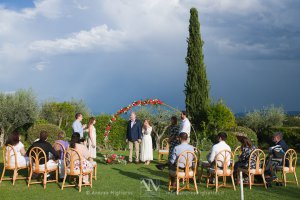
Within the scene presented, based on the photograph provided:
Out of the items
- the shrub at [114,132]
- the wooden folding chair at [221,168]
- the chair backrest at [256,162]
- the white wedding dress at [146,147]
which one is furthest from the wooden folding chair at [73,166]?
the shrub at [114,132]

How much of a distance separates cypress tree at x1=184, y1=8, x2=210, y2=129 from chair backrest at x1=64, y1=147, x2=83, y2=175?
14.9 metres

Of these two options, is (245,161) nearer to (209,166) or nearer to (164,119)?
(209,166)

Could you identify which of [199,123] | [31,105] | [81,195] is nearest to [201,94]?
[199,123]

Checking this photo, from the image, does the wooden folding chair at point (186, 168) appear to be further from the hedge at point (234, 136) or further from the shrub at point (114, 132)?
the shrub at point (114, 132)

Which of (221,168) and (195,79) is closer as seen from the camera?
(221,168)

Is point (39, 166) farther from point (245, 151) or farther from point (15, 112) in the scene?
point (15, 112)

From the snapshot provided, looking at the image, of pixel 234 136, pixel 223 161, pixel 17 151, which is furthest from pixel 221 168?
pixel 234 136

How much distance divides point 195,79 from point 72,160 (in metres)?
16.0

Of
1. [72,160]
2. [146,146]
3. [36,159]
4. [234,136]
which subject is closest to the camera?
[72,160]

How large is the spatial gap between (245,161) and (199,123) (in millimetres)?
13967

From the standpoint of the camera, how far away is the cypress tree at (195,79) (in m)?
23.9

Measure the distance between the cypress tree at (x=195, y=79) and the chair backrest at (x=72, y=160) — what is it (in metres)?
14.9

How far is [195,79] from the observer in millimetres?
24203

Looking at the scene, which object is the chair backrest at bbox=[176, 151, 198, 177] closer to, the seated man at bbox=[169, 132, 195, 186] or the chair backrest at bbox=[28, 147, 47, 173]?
the seated man at bbox=[169, 132, 195, 186]
